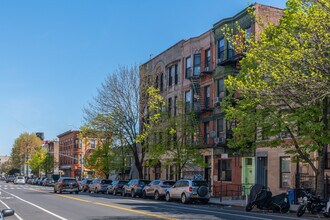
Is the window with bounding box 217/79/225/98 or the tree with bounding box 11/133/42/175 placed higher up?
the window with bounding box 217/79/225/98

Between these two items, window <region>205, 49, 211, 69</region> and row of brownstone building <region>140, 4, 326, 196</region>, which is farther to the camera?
window <region>205, 49, 211, 69</region>

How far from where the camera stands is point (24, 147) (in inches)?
5290

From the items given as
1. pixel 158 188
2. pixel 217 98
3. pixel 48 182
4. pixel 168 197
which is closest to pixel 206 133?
pixel 217 98

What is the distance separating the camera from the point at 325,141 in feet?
77.8

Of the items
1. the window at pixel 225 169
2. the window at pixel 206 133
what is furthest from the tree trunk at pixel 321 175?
the window at pixel 206 133

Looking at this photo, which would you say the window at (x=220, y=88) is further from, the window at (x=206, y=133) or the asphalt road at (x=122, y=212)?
the asphalt road at (x=122, y=212)

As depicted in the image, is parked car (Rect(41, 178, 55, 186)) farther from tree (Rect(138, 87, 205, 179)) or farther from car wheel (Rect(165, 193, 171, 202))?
car wheel (Rect(165, 193, 171, 202))

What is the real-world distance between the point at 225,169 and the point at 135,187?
7.63 metres

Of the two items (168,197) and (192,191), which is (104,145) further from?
(192,191)

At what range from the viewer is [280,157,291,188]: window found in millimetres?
33719

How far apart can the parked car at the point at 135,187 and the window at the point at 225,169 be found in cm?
622

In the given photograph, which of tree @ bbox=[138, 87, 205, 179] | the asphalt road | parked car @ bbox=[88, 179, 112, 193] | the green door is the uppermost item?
tree @ bbox=[138, 87, 205, 179]

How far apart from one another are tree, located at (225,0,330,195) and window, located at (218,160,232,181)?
11.3 m

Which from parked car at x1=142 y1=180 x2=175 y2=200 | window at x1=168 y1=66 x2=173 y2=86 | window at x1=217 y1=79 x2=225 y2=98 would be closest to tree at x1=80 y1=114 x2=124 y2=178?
window at x1=168 y1=66 x2=173 y2=86
